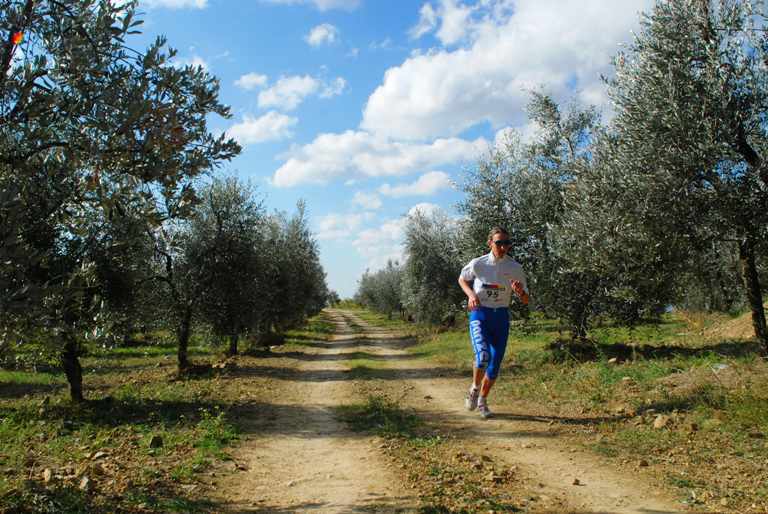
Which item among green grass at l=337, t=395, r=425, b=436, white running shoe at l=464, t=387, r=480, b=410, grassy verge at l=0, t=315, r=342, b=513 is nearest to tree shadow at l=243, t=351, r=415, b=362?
grassy verge at l=0, t=315, r=342, b=513

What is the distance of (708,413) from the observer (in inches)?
276

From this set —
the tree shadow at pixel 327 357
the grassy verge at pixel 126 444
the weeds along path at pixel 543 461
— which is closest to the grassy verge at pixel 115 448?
the grassy verge at pixel 126 444

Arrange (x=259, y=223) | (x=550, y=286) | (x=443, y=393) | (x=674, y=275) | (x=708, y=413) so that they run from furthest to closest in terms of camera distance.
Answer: (x=259, y=223)
(x=550, y=286)
(x=443, y=393)
(x=674, y=275)
(x=708, y=413)

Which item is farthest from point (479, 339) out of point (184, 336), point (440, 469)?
point (184, 336)

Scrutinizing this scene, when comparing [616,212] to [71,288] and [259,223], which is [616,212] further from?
[259,223]

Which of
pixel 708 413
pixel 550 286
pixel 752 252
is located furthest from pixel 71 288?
pixel 550 286

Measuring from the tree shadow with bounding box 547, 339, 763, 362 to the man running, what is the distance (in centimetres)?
500

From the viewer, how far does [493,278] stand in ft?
26.1

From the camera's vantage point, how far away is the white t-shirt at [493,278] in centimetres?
789

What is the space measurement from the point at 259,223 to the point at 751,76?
51.2 ft

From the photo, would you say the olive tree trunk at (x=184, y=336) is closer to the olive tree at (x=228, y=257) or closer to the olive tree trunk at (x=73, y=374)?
the olive tree at (x=228, y=257)

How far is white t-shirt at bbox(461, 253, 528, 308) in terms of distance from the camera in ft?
25.9

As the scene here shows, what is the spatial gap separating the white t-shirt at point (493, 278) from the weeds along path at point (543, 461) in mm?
1743

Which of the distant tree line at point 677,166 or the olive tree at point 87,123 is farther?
the distant tree line at point 677,166
